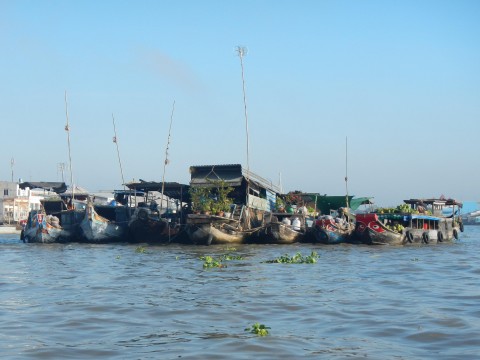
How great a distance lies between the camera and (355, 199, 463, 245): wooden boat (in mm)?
29250

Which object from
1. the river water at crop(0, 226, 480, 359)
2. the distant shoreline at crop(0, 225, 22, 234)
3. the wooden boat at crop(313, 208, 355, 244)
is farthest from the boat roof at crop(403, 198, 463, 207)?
the distant shoreline at crop(0, 225, 22, 234)

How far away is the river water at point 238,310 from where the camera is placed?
28.2ft

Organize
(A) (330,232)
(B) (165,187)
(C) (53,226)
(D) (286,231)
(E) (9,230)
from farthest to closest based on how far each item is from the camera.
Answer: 1. (E) (9,230)
2. (B) (165,187)
3. (C) (53,226)
4. (A) (330,232)
5. (D) (286,231)

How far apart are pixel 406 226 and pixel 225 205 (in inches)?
348

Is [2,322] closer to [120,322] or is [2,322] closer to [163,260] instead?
[120,322]

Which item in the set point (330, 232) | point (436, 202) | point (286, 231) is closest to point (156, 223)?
point (286, 231)

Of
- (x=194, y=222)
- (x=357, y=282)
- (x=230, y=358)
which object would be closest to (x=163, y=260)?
(x=194, y=222)

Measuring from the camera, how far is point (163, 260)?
Answer: 21.8 meters

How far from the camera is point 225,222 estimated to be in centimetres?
2844

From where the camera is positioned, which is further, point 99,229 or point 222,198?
point 99,229

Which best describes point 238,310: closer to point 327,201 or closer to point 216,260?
point 216,260

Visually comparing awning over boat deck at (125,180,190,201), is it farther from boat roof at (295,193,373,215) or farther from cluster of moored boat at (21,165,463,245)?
boat roof at (295,193,373,215)

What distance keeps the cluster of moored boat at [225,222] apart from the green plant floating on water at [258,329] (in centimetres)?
1804

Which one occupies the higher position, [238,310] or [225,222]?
[225,222]
